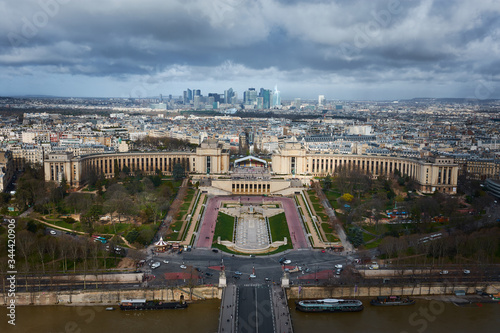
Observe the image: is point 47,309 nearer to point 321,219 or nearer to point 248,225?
point 248,225

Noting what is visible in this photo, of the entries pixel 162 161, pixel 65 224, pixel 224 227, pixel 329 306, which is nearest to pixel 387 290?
pixel 329 306

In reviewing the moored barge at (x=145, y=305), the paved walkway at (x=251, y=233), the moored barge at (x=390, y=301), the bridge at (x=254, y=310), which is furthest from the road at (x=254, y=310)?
the paved walkway at (x=251, y=233)

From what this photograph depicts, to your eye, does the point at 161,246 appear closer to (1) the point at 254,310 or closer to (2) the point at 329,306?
(1) the point at 254,310

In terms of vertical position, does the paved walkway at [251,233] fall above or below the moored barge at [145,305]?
above

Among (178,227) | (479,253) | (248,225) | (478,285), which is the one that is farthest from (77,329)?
(479,253)

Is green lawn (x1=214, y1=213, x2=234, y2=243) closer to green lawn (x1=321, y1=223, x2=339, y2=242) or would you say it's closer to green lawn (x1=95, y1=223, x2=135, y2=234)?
green lawn (x1=95, y1=223, x2=135, y2=234)

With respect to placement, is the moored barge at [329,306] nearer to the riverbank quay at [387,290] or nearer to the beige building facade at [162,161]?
the riverbank quay at [387,290]

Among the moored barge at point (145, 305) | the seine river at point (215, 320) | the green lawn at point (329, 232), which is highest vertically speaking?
the green lawn at point (329, 232)
